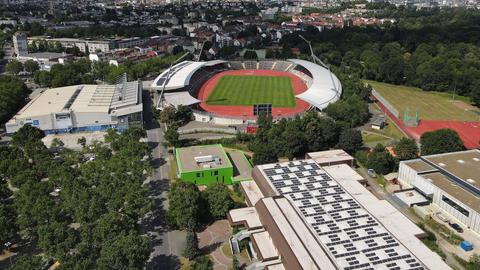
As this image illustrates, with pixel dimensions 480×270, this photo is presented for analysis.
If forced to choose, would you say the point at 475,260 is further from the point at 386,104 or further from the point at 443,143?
the point at 386,104

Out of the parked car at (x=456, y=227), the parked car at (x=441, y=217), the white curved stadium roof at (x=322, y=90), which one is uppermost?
the white curved stadium roof at (x=322, y=90)

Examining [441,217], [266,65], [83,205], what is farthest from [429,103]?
[83,205]

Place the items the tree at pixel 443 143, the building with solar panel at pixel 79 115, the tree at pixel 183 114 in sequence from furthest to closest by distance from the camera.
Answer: the tree at pixel 183 114 < the building with solar panel at pixel 79 115 < the tree at pixel 443 143

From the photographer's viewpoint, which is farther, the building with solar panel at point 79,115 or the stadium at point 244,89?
the stadium at point 244,89

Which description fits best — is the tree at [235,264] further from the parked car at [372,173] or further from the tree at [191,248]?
the parked car at [372,173]

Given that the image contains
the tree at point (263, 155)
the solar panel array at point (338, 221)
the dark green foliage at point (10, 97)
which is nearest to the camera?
the solar panel array at point (338, 221)

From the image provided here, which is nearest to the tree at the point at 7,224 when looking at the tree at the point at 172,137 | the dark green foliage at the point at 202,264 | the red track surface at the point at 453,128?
the dark green foliage at the point at 202,264

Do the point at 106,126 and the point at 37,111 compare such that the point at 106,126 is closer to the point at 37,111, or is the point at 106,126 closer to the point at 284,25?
the point at 37,111
